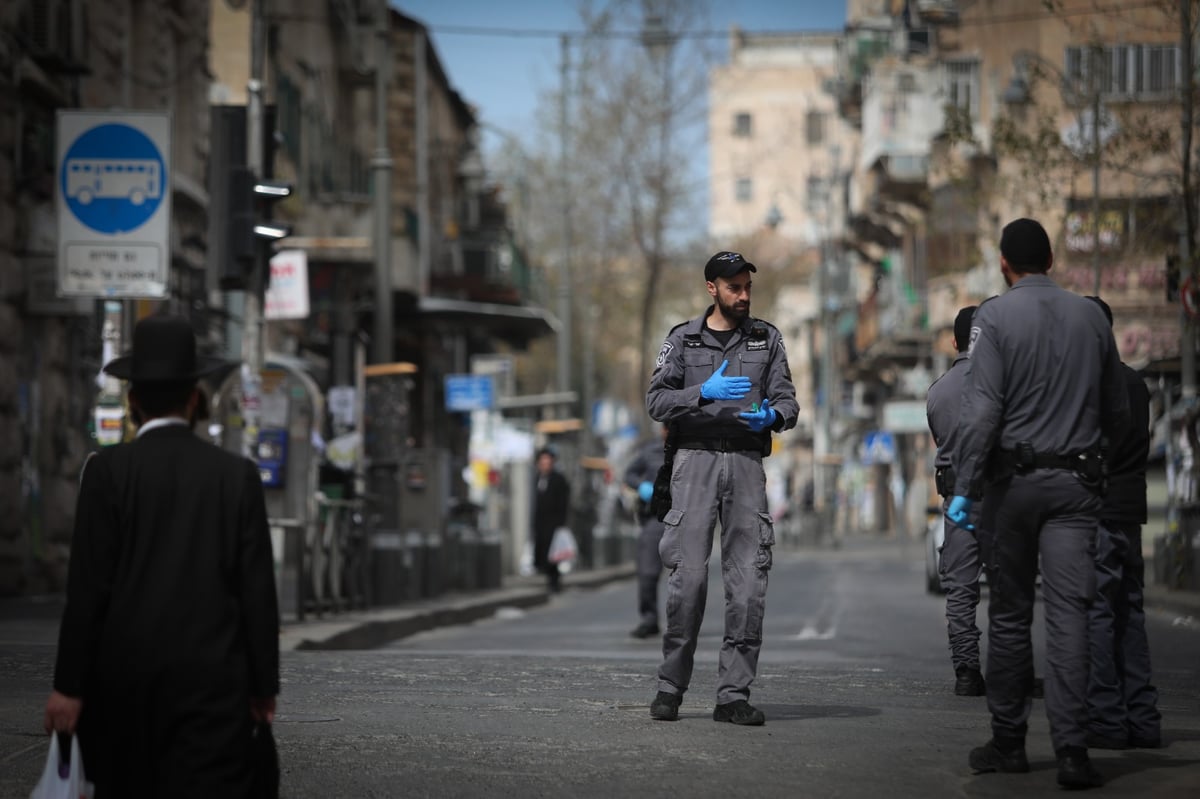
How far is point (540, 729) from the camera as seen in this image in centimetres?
881

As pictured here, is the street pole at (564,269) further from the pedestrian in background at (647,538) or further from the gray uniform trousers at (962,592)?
the gray uniform trousers at (962,592)

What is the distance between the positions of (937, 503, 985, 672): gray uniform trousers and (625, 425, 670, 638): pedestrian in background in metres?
5.84

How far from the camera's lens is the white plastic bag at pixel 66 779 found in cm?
535

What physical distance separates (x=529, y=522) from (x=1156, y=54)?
19.2 m

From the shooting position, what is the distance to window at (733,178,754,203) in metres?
135

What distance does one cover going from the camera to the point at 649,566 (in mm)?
17406

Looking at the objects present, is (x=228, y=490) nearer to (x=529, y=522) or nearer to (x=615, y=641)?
(x=615, y=641)

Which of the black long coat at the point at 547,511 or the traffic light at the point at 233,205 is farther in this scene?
the black long coat at the point at 547,511

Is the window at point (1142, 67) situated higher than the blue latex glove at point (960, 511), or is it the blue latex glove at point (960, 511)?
the window at point (1142, 67)

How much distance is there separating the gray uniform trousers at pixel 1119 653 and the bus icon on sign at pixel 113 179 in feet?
26.2

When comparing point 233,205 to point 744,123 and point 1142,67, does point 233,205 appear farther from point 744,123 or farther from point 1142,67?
point 744,123

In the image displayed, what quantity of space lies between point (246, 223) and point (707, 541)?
8180 millimetres

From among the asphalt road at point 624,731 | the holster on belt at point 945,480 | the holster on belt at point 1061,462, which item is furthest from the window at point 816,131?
the holster on belt at point 1061,462

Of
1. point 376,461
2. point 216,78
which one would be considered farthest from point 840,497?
point 376,461
